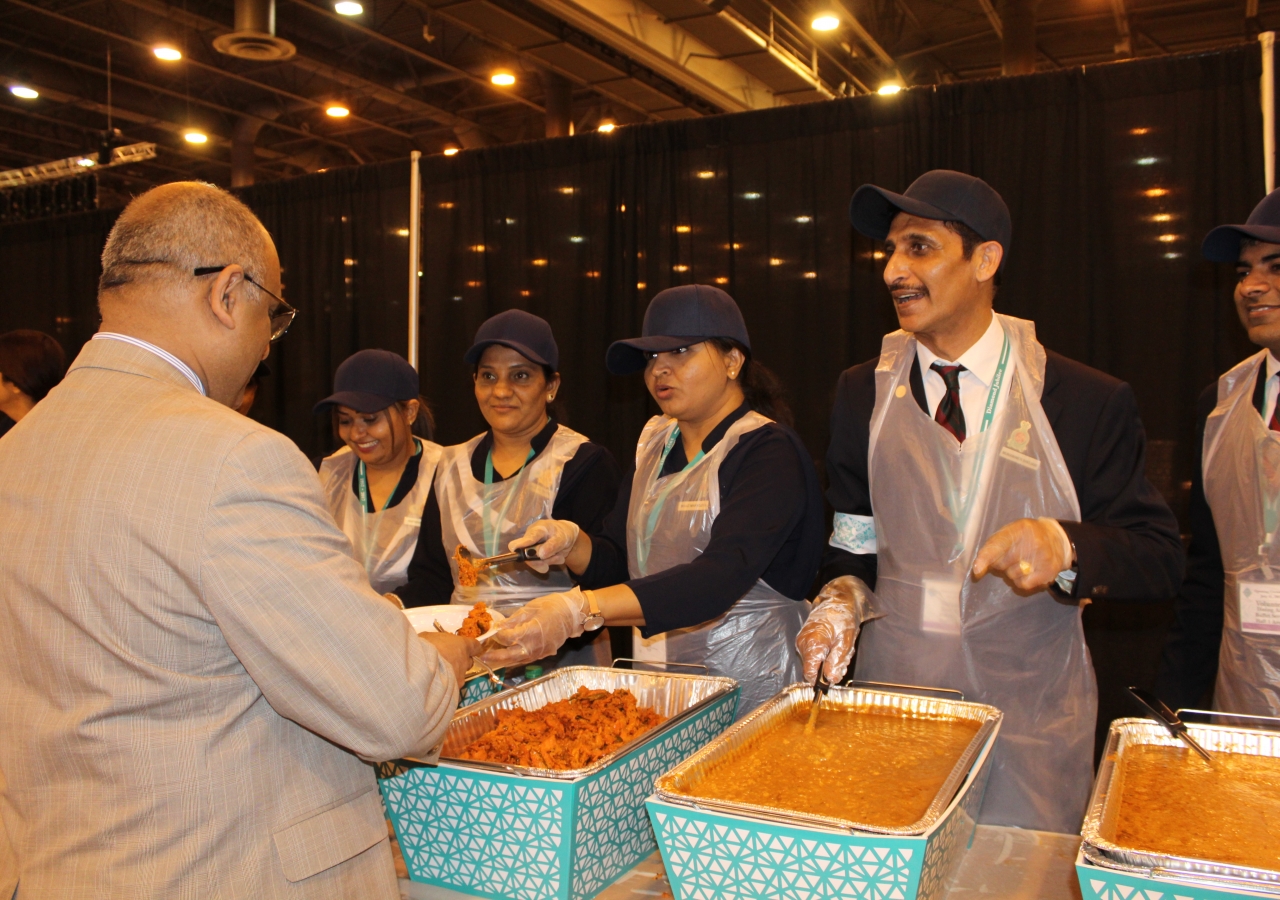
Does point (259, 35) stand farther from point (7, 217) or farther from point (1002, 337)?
point (1002, 337)

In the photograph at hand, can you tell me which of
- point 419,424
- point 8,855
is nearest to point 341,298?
point 419,424

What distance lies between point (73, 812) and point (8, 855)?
19 cm

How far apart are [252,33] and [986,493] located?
5.54 m

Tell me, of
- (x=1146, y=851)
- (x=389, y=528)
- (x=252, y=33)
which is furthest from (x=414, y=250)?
(x=1146, y=851)

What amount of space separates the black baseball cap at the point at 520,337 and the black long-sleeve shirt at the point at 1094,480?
2.87ft

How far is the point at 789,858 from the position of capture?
105 cm

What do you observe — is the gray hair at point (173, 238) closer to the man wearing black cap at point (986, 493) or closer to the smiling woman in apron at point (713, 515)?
the smiling woman in apron at point (713, 515)

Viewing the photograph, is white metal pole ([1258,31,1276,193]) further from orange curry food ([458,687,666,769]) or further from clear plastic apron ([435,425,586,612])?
orange curry food ([458,687,666,769])

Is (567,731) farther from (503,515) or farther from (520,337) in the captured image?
(520,337)

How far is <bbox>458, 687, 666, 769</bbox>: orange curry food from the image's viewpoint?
134 cm

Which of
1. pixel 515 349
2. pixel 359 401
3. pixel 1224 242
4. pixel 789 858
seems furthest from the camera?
pixel 359 401

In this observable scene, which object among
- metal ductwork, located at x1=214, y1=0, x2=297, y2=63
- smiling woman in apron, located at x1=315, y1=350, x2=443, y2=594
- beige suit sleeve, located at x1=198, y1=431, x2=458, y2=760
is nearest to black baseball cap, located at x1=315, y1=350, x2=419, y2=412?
smiling woman in apron, located at x1=315, y1=350, x2=443, y2=594

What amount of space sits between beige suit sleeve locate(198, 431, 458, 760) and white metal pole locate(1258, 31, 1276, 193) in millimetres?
3128

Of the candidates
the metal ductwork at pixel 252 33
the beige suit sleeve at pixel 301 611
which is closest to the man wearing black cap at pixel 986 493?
the beige suit sleeve at pixel 301 611
